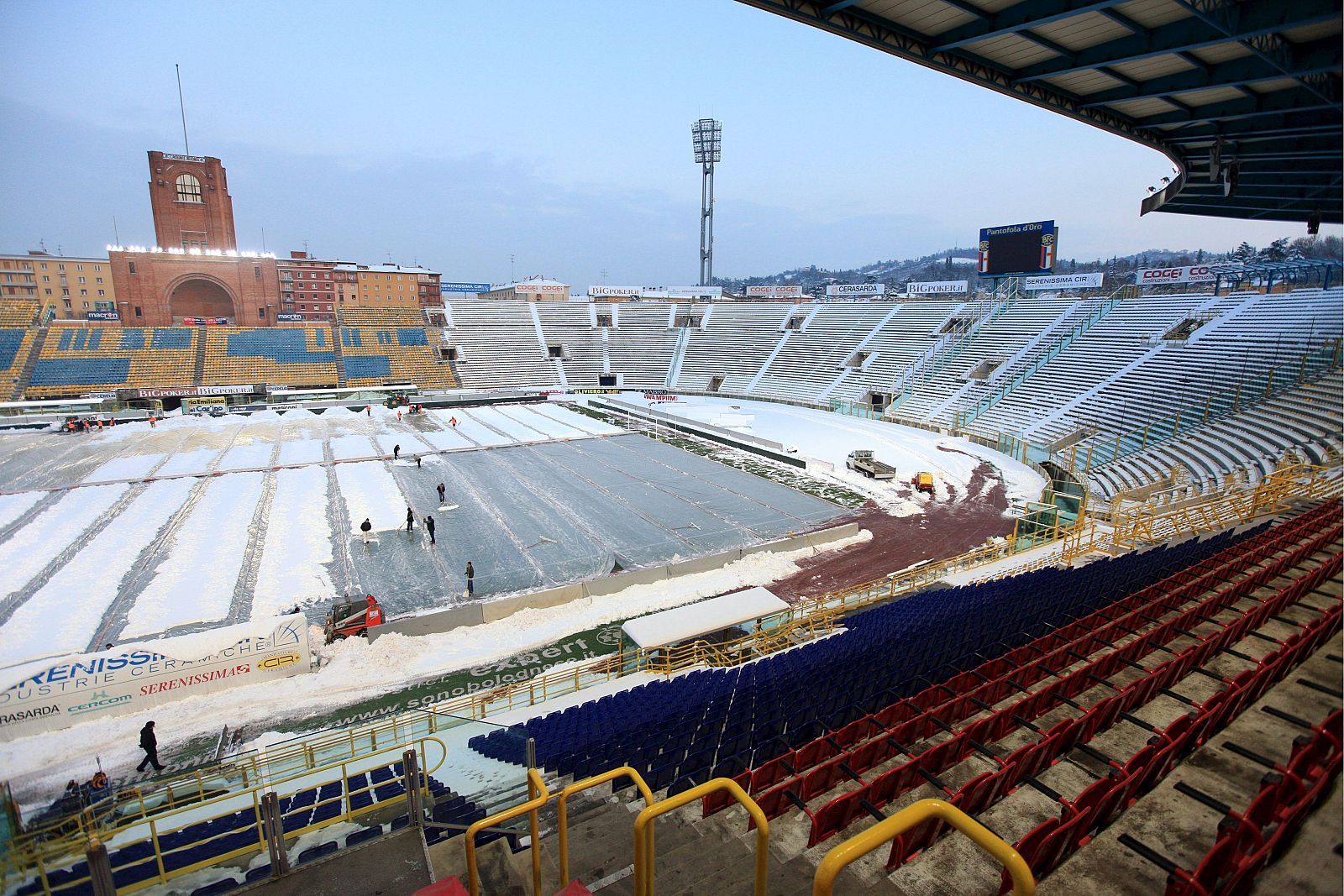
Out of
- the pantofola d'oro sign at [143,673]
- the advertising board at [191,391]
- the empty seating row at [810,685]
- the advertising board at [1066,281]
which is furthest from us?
the advertising board at [1066,281]

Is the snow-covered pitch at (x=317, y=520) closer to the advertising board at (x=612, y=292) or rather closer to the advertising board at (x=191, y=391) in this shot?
the advertising board at (x=191, y=391)

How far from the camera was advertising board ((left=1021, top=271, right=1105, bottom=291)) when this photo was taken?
47.1 metres

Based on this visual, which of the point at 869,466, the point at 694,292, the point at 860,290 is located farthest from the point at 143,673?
the point at 694,292

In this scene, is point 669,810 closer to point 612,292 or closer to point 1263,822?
point 1263,822

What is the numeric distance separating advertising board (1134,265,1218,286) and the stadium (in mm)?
2498

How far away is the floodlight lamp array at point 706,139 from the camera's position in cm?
9181


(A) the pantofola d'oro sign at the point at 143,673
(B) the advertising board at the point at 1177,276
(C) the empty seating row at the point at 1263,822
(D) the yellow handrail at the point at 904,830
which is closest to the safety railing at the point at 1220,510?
(C) the empty seating row at the point at 1263,822

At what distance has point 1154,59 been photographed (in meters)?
10.5

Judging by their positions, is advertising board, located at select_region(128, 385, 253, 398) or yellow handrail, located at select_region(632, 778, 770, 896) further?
advertising board, located at select_region(128, 385, 253, 398)

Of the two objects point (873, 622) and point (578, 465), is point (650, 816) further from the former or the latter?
point (578, 465)

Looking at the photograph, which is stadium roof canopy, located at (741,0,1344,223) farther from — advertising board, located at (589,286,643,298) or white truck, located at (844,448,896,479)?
advertising board, located at (589,286,643,298)

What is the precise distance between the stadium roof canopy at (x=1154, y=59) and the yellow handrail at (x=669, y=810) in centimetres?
949

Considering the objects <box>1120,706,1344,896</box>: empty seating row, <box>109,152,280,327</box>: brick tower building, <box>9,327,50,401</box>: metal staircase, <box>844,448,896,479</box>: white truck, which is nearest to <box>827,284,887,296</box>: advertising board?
<box>844,448,896,479</box>: white truck

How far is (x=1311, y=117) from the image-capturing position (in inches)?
474
